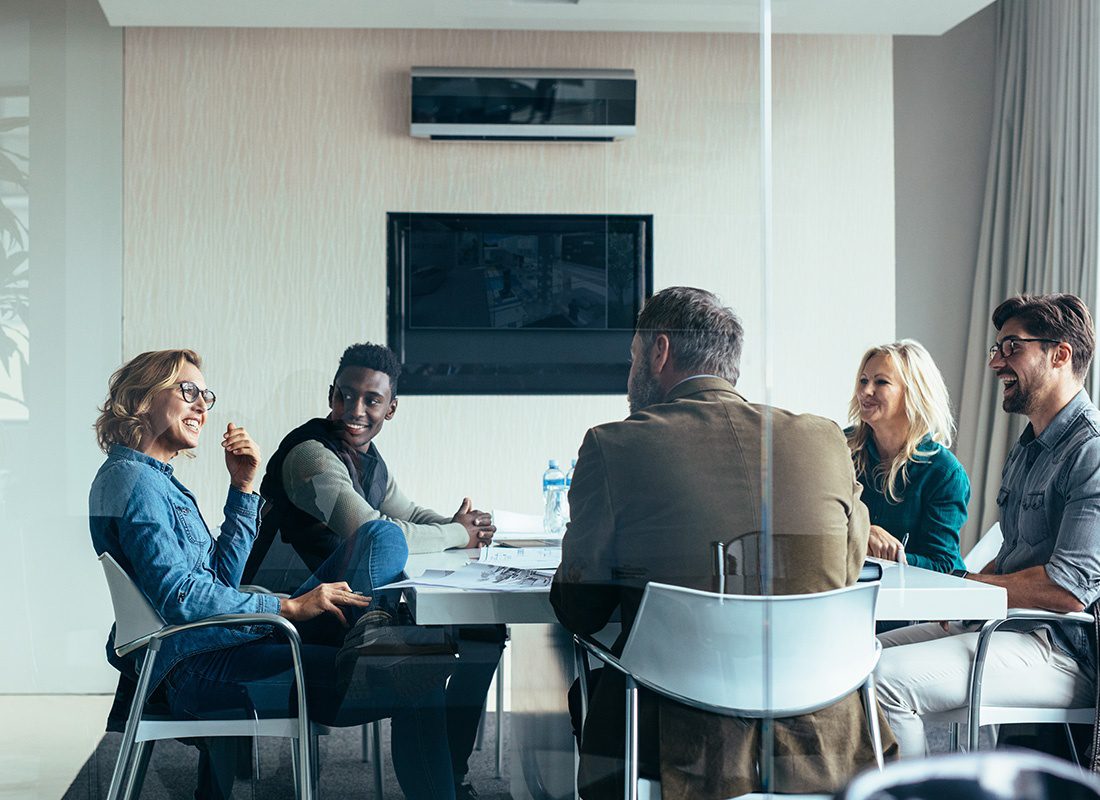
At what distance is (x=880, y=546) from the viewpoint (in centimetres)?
238

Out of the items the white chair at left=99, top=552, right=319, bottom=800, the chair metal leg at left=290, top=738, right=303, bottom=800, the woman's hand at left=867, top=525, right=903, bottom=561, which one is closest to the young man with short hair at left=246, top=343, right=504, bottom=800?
the white chair at left=99, top=552, right=319, bottom=800

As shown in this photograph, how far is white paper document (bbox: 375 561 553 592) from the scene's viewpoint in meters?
2.25

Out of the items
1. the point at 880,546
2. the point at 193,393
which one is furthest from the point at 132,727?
the point at 880,546

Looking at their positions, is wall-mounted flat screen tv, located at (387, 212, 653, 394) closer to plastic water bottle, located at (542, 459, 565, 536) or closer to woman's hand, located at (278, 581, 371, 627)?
plastic water bottle, located at (542, 459, 565, 536)

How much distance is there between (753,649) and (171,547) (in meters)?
1.27

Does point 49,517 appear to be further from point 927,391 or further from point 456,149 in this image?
point 927,391

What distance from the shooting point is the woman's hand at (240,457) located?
7.51ft

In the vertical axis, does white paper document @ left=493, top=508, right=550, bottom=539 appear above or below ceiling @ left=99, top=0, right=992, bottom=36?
below

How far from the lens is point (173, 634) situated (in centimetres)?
222

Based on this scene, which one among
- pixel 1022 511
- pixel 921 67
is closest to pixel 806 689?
pixel 1022 511

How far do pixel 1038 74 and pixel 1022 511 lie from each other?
3.70ft

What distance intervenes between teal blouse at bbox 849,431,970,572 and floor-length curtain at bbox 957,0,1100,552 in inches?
1.4

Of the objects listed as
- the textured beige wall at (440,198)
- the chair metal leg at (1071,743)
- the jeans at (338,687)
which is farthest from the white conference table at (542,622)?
the chair metal leg at (1071,743)

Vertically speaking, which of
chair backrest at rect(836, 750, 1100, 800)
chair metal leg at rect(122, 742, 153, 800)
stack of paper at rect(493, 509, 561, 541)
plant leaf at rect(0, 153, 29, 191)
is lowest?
chair metal leg at rect(122, 742, 153, 800)
